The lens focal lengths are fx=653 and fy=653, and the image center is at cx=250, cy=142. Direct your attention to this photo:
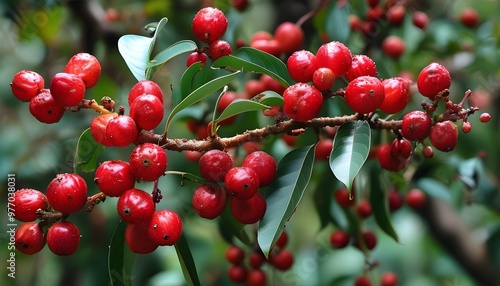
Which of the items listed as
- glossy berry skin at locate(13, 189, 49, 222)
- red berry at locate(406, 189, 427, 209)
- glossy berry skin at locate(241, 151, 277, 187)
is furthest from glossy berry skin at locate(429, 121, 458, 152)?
red berry at locate(406, 189, 427, 209)

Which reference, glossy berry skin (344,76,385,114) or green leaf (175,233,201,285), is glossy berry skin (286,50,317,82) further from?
green leaf (175,233,201,285)

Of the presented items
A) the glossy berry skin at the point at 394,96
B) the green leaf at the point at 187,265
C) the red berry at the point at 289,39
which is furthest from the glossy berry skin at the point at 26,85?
the red berry at the point at 289,39

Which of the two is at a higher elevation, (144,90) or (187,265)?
(144,90)

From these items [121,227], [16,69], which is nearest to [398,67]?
[121,227]

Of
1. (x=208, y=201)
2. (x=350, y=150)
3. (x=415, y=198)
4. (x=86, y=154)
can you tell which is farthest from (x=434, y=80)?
(x=415, y=198)

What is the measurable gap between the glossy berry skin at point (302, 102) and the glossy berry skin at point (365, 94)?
6cm

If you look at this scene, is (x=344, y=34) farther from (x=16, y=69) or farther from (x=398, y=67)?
(x=16, y=69)

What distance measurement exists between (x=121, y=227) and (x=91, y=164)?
0.46 feet

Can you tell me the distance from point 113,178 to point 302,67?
363 millimetres

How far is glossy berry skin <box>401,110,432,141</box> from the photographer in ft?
3.46

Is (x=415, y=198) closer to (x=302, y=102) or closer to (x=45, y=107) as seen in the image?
(x=302, y=102)

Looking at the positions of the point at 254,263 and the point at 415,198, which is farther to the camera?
the point at 415,198

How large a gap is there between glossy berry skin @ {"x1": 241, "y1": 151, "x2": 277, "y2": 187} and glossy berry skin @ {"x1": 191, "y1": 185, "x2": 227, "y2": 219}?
0.07m

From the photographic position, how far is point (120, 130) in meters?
0.98
